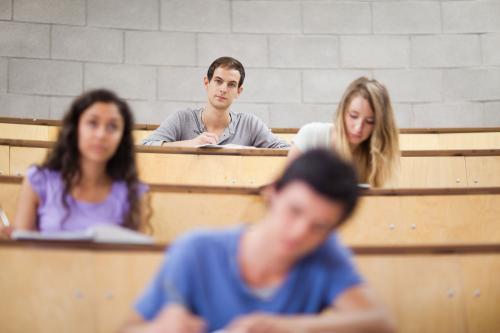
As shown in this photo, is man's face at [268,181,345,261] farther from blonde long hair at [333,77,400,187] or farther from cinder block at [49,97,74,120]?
cinder block at [49,97,74,120]

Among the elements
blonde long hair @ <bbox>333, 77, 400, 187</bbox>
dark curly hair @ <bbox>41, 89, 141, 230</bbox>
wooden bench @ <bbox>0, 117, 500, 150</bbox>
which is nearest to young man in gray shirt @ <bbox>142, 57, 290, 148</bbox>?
wooden bench @ <bbox>0, 117, 500, 150</bbox>

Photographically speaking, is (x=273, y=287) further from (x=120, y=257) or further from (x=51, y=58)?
(x=51, y=58)

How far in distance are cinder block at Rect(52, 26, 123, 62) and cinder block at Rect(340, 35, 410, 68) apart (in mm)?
573

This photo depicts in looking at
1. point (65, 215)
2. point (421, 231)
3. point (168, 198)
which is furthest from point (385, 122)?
point (65, 215)

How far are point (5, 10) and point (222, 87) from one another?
2.31ft

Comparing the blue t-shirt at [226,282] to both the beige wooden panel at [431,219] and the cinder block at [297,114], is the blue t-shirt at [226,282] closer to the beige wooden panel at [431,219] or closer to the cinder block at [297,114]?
the beige wooden panel at [431,219]

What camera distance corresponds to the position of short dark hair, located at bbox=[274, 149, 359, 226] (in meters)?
0.38

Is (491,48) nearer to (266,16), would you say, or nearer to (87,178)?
(266,16)

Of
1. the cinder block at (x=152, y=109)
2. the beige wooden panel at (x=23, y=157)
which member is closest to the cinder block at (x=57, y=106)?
the cinder block at (x=152, y=109)

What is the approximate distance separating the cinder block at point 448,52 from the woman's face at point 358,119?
0.87 m

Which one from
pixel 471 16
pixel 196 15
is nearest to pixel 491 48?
pixel 471 16

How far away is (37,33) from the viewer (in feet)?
5.18

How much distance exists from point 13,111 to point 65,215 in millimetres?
975

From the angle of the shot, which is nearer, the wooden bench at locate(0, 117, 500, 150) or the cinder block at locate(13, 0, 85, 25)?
the wooden bench at locate(0, 117, 500, 150)
